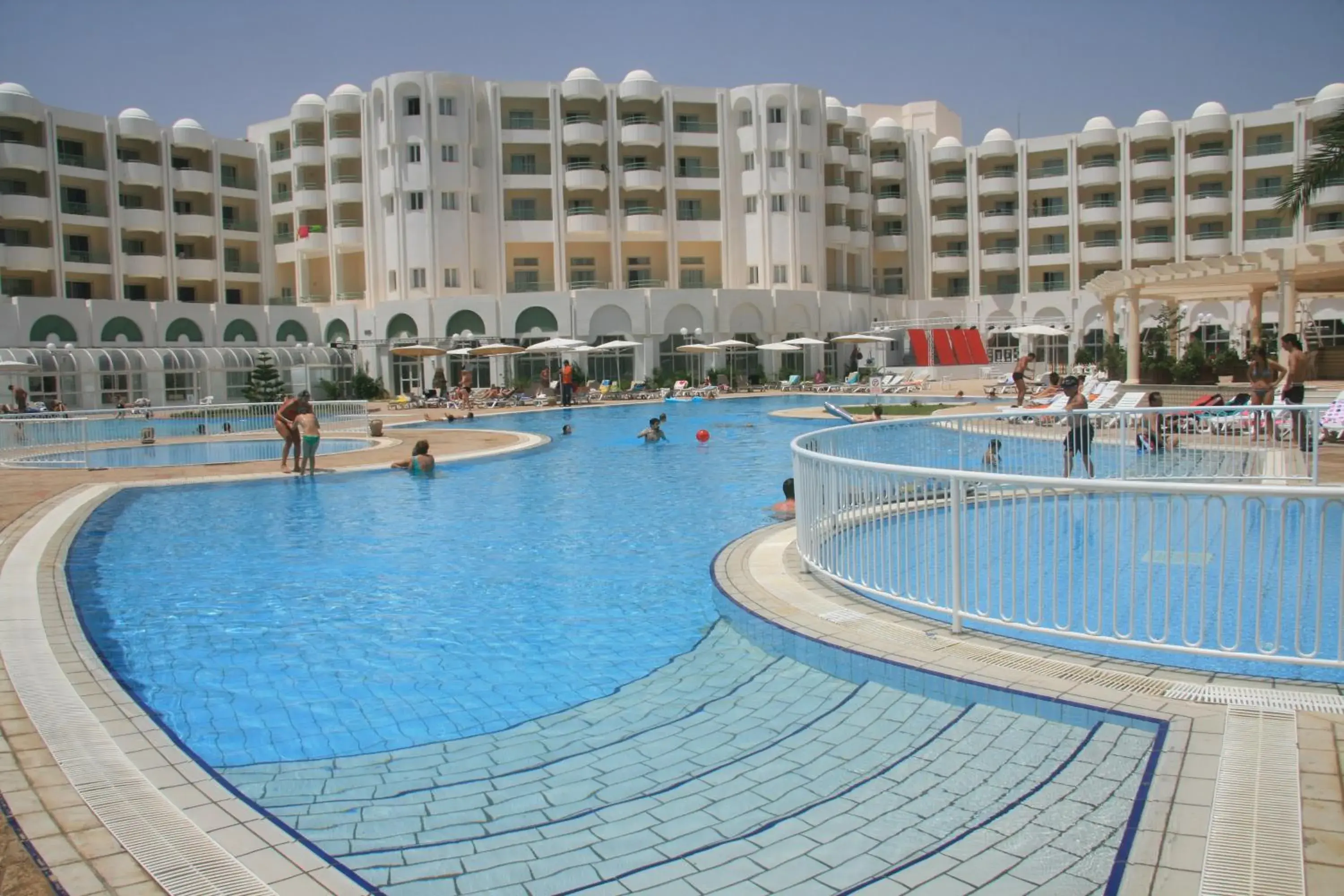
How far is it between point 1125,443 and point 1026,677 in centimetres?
814

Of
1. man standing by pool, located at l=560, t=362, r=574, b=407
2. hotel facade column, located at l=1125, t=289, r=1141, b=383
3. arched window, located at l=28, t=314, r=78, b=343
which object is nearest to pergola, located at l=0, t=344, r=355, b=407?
arched window, located at l=28, t=314, r=78, b=343

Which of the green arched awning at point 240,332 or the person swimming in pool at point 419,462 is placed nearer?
the person swimming in pool at point 419,462

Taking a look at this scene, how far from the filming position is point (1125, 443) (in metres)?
12.4

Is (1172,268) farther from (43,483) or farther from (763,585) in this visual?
(43,483)

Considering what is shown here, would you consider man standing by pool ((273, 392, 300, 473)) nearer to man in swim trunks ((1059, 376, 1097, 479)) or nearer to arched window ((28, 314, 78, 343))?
man in swim trunks ((1059, 376, 1097, 479))

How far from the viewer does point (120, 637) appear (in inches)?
317

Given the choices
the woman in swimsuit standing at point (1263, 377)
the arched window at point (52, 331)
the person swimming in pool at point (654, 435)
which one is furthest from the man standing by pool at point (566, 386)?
the woman in swimsuit standing at point (1263, 377)

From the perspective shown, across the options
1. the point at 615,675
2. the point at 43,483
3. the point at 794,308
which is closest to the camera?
the point at 615,675

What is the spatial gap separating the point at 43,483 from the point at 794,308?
1634 inches

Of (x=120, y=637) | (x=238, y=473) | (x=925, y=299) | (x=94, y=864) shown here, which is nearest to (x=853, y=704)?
(x=94, y=864)

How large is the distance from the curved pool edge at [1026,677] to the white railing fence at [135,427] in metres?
16.9

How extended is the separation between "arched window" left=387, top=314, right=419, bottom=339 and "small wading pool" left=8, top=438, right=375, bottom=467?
2623cm

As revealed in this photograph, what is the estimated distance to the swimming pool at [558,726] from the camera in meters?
4.14

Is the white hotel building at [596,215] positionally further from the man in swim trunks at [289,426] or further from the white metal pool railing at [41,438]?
the man in swim trunks at [289,426]
